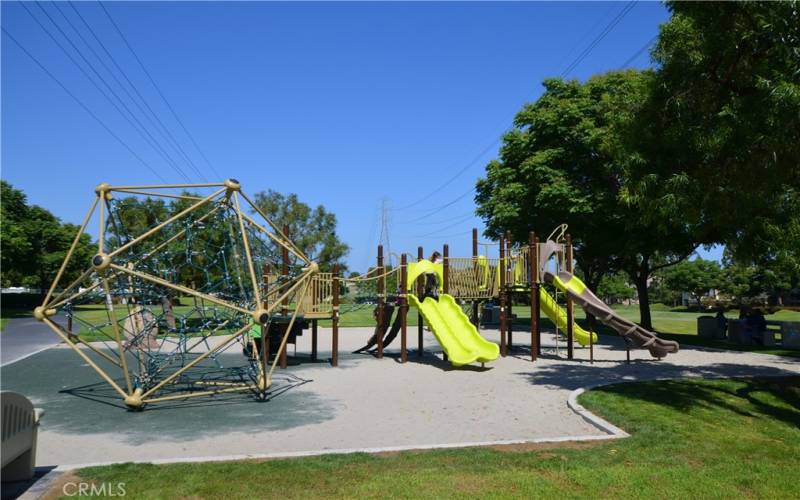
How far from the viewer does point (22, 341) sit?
2370cm

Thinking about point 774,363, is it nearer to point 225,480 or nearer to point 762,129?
point 762,129

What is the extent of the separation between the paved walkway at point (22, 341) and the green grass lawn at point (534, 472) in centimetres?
1367

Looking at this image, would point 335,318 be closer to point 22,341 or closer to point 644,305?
point 22,341

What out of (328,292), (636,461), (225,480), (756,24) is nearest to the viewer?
(225,480)

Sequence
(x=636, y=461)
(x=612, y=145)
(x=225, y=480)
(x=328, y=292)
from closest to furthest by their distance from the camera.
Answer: (x=225, y=480), (x=636, y=461), (x=612, y=145), (x=328, y=292)

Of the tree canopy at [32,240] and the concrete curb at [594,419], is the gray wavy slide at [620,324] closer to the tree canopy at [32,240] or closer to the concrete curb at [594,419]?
the concrete curb at [594,419]

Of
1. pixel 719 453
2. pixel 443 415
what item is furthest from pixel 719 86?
pixel 443 415

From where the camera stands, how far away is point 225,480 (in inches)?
254

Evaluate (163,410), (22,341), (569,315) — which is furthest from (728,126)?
(22,341)

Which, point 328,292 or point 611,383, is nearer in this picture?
point 611,383

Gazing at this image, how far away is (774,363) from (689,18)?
1065 centimetres

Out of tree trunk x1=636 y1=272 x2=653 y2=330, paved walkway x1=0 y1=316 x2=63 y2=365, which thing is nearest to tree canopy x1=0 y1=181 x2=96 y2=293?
paved walkway x1=0 y1=316 x2=63 y2=365

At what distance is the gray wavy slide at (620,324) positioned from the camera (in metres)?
16.1

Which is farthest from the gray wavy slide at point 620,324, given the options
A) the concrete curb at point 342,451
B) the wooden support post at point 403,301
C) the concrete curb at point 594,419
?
the concrete curb at point 342,451
